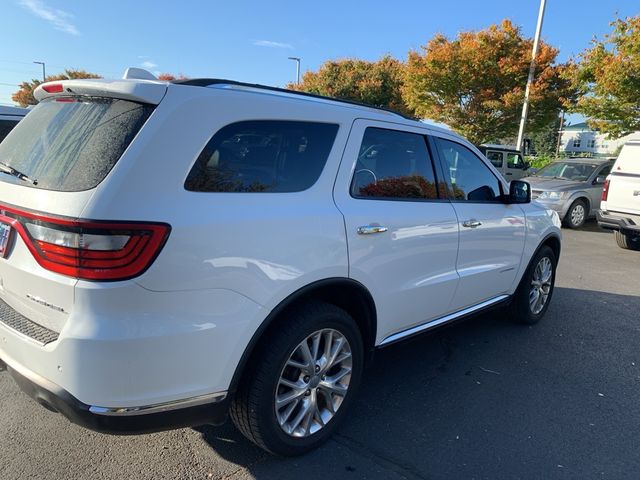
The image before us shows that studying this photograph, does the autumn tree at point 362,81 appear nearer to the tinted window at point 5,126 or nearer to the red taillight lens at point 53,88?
the tinted window at point 5,126

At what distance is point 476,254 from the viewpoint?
373 centimetres

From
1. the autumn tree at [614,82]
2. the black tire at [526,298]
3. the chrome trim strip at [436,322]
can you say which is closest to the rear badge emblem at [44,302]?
the chrome trim strip at [436,322]

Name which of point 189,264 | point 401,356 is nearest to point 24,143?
point 189,264

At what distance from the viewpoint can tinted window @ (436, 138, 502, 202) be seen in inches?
142

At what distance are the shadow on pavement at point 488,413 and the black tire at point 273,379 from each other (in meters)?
0.18

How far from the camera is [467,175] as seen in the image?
3.82 m

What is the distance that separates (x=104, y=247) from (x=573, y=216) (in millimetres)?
12185

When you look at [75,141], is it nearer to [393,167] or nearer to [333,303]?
[333,303]

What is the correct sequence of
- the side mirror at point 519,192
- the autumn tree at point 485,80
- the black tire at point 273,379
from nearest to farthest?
the black tire at point 273,379
the side mirror at point 519,192
the autumn tree at point 485,80

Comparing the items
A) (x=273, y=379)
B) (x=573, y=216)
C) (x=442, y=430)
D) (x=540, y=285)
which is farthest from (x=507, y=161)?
(x=273, y=379)

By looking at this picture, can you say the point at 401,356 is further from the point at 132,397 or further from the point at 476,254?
the point at 132,397

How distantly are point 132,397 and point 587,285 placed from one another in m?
6.25

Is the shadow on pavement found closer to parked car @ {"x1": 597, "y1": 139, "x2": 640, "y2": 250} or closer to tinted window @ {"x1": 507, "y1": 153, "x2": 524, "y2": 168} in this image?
parked car @ {"x1": 597, "y1": 139, "x2": 640, "y2": 250}

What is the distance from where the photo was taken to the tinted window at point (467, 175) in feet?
11.9
